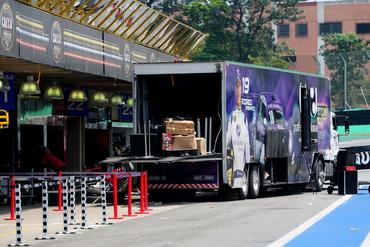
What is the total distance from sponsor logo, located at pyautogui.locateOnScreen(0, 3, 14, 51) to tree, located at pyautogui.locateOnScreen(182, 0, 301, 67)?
196ft

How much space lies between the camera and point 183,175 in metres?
26.2

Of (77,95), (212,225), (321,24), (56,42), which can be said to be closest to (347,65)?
(321,24)

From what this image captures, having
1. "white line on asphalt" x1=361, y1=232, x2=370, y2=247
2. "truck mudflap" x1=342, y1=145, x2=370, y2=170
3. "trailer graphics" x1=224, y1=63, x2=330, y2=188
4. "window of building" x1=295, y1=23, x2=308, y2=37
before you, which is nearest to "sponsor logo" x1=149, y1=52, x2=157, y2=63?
"trailer graphics" x1=224, y1=63, x2=330, y2=188

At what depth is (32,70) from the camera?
87.0 feet

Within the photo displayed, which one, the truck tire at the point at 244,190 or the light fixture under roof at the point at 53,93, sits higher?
the light fixture under roof at the point at 53,93

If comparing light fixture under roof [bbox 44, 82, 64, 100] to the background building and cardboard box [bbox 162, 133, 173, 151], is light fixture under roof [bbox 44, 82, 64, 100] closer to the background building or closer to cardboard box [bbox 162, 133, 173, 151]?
cardboard box [bbox 162, 133, 173, 151]

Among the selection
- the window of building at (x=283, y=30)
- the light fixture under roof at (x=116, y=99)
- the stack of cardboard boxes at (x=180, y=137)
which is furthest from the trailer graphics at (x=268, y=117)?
the window of building at (x=283, y=30)

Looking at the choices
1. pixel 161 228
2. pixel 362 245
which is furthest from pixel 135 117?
pixel 362 245

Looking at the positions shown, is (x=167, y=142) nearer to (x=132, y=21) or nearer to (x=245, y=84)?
(x=245, y=84)

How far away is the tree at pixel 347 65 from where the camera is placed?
88.3 meters

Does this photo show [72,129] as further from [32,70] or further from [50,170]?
[32,70]

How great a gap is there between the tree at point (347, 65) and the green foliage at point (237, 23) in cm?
559

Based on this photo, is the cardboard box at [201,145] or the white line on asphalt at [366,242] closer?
the white line on asphalt at [366,242]

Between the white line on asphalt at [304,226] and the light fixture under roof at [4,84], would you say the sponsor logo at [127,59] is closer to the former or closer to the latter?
the light fixture under roof at [4,84]
